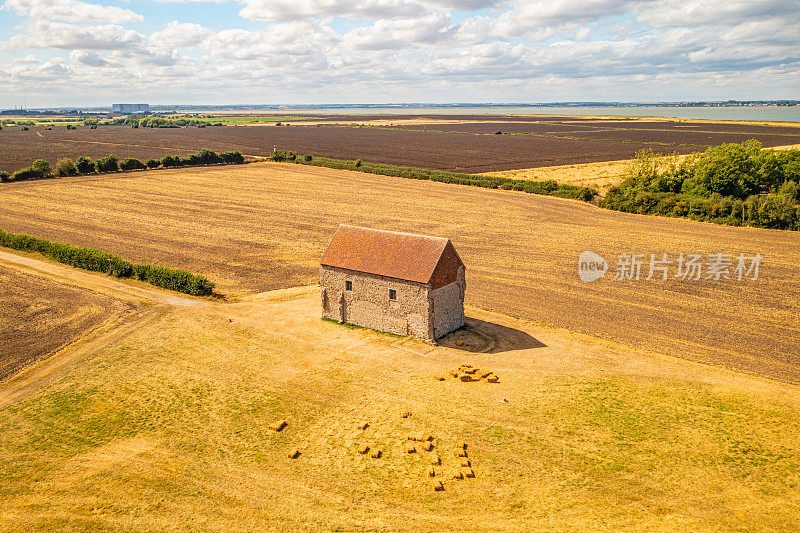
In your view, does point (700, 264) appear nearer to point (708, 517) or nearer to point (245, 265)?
point (708, 517)

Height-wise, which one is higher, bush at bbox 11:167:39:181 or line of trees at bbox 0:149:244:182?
line of trees at bbox 0:149:244:182

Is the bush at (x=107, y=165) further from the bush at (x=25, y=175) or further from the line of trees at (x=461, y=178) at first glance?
the line of trees at (x=461, y=178)

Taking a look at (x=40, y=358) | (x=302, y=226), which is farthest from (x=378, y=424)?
(x=302, y=226)

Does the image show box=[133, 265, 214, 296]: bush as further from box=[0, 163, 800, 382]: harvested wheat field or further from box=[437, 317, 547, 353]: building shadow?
box=[437, 317, 547, 353]: building shadow

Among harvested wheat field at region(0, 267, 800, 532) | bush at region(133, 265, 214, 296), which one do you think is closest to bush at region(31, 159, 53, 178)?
bush at region(133, 265, 214, 296)
